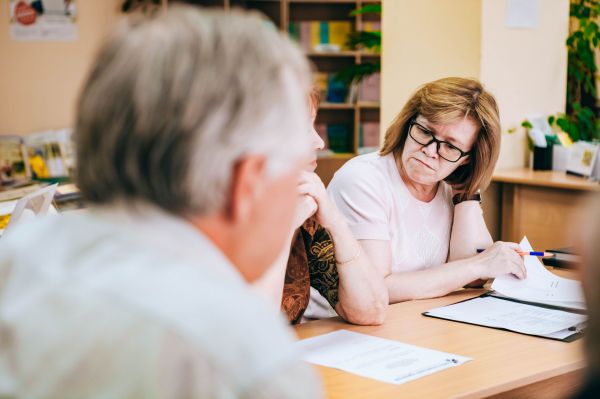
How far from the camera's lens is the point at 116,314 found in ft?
2.06

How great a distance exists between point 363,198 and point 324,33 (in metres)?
4.17

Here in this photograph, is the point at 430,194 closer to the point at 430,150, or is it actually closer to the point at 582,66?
the point at 430,150

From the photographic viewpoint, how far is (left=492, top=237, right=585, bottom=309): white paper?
6.95 feet

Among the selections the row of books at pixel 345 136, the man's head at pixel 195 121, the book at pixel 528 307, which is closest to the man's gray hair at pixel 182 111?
the man's head at pixel 195 121

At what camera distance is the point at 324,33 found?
6.25 metres

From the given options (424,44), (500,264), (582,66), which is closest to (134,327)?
(500,264)

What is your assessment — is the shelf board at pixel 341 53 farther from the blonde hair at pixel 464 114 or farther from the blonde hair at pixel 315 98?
the blonde hair at pixel 315 98

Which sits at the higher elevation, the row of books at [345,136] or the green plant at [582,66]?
the green plant at [582,66]

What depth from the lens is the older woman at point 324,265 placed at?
1907mm

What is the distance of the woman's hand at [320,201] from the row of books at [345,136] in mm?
4438

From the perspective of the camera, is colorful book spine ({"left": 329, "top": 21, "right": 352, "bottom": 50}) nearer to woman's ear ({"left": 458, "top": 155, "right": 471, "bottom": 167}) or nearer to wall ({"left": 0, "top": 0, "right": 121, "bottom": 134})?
wall ({"left": 0, "top": 0, "right": 121, "bottom": 134})

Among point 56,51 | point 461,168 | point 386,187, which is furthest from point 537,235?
point 56,51

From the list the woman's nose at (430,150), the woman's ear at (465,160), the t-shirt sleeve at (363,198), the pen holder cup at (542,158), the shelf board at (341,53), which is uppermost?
the shelf board at (341,53)

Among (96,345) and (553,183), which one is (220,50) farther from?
(553,183)
